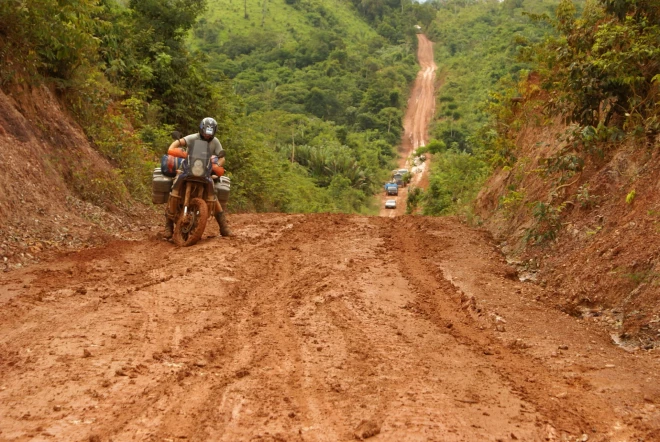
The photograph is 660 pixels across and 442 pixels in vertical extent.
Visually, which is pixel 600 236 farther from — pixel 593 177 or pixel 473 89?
pixel 473 89

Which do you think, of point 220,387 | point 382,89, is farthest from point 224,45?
point 220,387

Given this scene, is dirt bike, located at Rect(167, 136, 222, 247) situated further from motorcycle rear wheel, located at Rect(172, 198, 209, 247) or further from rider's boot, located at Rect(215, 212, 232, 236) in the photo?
rider's boot, located at Rect(215, 212, 232, 236)

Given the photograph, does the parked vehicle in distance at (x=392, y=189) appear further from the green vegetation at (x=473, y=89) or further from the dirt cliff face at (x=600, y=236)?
the dirt cliff face at (x=600, y=236)

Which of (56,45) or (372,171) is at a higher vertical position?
(56,45)

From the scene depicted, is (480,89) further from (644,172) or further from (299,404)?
(299,404)

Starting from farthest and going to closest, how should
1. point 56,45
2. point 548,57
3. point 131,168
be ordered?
point 131,168
point 548,57
point 56,45

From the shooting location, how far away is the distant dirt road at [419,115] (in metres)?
65.4

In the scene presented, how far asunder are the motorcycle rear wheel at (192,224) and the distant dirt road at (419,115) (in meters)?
42.5

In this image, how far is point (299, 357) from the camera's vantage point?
520 cm

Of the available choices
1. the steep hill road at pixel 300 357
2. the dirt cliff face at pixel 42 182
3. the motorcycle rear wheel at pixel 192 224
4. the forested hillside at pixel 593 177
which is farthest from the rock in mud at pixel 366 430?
the motorcycle rear wheel at pixel 192 224

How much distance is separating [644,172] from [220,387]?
7.00 m

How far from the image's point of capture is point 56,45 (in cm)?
1304

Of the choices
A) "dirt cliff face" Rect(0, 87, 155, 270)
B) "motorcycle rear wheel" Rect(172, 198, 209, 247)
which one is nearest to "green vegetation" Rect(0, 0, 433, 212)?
"dirt cliff face" Rect(0, 87, 155, 270)

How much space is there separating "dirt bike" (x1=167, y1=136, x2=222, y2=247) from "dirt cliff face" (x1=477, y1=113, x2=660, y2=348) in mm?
4858
